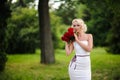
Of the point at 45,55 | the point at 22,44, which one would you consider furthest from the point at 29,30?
the point at 45,55

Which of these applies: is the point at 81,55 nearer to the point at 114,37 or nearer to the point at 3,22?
the point at 3,22

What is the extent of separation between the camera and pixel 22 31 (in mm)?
29734

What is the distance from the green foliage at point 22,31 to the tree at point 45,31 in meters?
10.3

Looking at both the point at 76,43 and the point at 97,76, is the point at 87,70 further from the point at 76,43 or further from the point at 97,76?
the point at 97,76

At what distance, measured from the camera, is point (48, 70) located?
16906 mm

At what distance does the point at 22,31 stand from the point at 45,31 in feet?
35.2

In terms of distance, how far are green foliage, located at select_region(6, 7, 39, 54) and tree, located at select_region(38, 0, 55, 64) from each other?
1033 cm

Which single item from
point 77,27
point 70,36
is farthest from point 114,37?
point 77,27

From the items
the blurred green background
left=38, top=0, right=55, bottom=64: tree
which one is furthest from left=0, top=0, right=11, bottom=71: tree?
left=38, top=0, right=55, bottom=64: tree

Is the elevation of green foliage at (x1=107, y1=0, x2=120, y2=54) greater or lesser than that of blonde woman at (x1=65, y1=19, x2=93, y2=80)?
lesser

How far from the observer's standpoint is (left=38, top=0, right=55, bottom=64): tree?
Answer: 755 inches

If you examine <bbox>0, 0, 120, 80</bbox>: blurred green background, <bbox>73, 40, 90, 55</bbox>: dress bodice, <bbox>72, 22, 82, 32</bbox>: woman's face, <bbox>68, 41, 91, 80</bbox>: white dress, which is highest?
<bbox>72, 22, 82, 32</bbox>: woman's face

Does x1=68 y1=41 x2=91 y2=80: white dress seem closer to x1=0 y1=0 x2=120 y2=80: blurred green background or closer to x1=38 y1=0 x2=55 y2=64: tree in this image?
x1=0 y1=0 x2=120 y2=80: blurred green background

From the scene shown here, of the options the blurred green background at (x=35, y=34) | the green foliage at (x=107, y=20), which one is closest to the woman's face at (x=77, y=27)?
the green foliage at (x=107, y=20)
